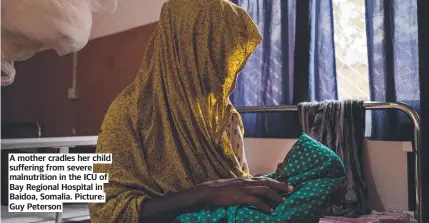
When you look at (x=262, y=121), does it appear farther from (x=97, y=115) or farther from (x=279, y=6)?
(x=97, y=115)

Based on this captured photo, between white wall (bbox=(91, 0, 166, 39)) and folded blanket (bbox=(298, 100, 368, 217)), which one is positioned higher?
white wall (bbox=(91, 0, 166, 39))

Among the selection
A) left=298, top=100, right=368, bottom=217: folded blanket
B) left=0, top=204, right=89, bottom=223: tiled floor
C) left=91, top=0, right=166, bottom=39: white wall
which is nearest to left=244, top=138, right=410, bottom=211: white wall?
left=298, top=100, right=368, bottom=217: folded blanket

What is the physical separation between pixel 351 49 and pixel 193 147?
1.15m

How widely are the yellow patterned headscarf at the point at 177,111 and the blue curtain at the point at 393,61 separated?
835mm

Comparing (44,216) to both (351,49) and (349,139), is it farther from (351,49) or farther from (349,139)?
(351,49)

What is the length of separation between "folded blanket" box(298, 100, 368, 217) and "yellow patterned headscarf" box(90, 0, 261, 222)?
0.64m

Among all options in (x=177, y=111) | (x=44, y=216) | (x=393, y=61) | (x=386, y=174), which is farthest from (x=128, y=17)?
(x=177, y=111)

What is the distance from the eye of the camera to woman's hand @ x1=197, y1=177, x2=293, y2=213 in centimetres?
73

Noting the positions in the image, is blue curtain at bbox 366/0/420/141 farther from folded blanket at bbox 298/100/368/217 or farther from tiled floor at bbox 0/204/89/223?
tiled floor at bbox 0/204/89/223

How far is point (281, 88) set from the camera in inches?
78.2

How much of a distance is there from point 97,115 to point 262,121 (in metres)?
1.67

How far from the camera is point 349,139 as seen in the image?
1.49m

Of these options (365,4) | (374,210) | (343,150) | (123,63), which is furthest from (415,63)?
(123,63)

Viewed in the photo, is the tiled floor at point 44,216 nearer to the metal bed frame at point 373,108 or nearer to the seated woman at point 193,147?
the metal bed frame at point 373,108
